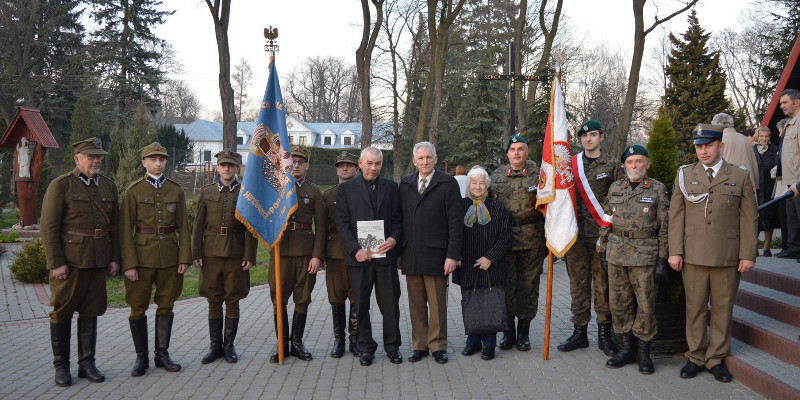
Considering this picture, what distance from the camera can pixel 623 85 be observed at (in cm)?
4662

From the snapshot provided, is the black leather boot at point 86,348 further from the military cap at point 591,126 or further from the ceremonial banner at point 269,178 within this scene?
the military cap at point 591,126

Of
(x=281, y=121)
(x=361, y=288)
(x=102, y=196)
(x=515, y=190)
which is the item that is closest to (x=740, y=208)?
(x=515, y=190)

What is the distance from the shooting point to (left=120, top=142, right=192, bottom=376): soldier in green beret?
591 cm

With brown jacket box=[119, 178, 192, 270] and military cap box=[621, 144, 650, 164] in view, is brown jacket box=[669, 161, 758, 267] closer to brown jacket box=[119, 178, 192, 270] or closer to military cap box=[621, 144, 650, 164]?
military cap box=[621, 144, 650, 164]

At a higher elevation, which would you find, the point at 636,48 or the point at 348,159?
the point at 636,48

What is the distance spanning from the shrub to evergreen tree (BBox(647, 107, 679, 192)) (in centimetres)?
1014

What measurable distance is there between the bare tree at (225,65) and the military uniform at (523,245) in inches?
484

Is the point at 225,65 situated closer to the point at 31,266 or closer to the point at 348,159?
the point at 31,266

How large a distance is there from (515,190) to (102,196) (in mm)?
4105

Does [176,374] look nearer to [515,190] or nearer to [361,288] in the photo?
[361,288]

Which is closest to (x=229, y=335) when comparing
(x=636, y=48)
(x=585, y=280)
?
(x=585, y=280)

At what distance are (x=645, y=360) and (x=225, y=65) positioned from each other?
15567 mm

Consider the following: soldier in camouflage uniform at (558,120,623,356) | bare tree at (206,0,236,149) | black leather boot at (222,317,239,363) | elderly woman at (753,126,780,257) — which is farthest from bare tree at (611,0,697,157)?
black leather boot at (222,317,239,363)

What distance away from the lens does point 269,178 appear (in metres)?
6.52
